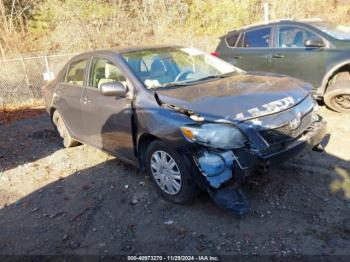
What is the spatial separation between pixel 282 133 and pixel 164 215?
1.49 meters

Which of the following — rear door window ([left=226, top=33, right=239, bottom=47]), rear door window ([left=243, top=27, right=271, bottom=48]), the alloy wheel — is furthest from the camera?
rear door window ([left=226, top=33, right=239, bottom=47])

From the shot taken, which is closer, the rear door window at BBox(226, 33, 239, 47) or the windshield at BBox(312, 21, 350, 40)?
the windshield at BBox(312, 21, 350, 40)

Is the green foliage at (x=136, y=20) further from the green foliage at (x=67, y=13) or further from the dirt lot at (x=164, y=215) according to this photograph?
the dirt lot at (x=164, y=215)

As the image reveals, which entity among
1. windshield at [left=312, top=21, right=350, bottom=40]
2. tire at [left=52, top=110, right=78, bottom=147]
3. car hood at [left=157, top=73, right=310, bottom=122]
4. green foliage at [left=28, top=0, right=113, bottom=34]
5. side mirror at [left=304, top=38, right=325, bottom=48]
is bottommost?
tire at [left=52, top=110, right=78, bottom=147]

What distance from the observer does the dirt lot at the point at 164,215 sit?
10.4 feet

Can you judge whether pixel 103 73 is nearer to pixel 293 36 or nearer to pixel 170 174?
pixel 170 174

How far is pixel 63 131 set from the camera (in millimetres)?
6113

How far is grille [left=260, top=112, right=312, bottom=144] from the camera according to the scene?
3.28 metres

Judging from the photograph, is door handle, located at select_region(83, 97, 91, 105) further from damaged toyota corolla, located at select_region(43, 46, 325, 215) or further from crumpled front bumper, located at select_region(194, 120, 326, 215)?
crumpled front bumper, located at select_region(194, 120, 326, 215)

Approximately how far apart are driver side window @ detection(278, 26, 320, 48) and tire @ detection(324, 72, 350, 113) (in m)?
0.88

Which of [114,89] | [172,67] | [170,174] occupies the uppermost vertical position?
[172,67]

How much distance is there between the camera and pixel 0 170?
18.2 feet

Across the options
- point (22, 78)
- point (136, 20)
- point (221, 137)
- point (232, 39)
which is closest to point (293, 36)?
point (232, 39)

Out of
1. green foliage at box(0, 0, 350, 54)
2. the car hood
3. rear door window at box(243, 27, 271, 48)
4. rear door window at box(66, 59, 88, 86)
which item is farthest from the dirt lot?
green foliage at box(0, 0, 350, 54)
